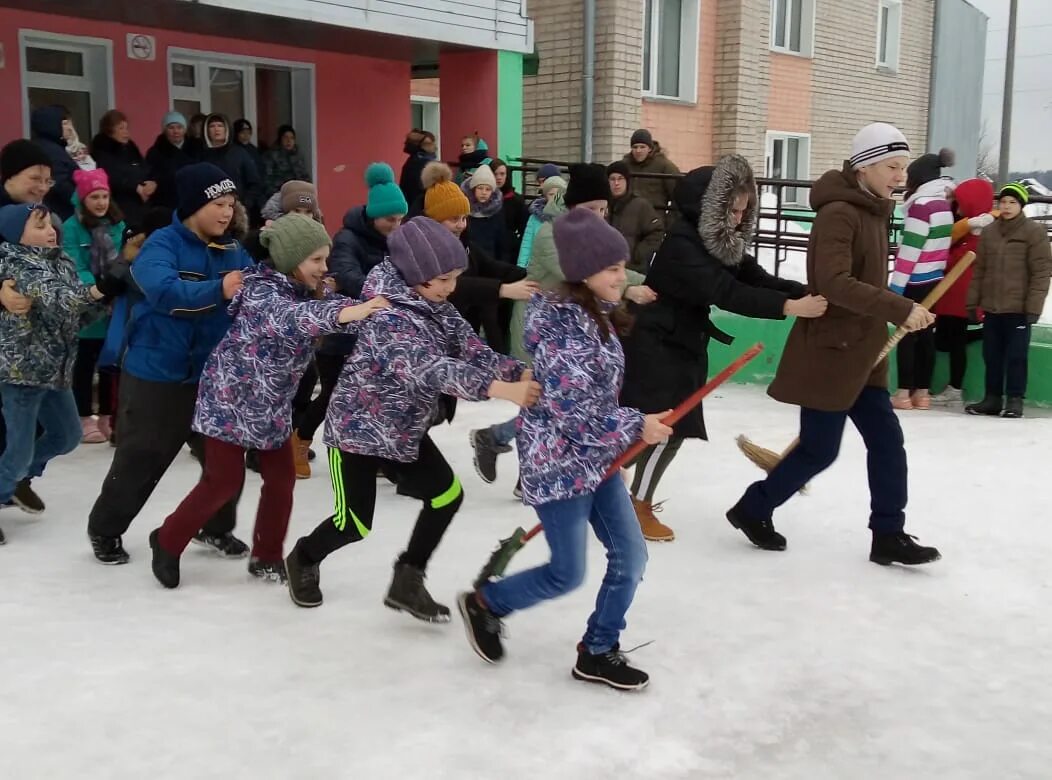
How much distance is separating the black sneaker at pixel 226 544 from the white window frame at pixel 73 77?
19.7ft

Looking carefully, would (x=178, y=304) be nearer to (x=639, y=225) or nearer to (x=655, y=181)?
(x=639, y=225)

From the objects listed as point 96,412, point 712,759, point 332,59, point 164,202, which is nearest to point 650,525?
point 712,759

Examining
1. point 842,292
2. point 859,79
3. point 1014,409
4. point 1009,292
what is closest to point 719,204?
point 842,292

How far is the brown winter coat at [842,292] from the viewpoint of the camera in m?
4.17

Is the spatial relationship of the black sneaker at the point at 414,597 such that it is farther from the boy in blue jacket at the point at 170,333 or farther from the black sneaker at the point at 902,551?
the black sneaker at the point at 902,551

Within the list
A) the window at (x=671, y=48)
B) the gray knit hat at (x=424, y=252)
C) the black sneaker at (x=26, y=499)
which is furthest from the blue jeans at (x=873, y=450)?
the window at (x=671, y=48)

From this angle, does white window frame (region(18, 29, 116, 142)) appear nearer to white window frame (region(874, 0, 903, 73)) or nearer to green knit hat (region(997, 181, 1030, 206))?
green knit hat (region(997, 181, 1030, 206))

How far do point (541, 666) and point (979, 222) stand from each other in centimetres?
579

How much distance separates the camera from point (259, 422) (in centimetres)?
391

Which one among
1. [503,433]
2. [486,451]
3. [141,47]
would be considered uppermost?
[141,47]

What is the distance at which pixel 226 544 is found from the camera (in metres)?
4.57

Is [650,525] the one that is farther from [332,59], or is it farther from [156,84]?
[332,59]

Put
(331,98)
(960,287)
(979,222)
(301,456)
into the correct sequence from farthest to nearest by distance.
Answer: (331,98)
(960,287)
(979,222)
(301,456)

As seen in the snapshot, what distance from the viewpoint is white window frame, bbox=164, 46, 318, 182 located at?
10.3 meters
